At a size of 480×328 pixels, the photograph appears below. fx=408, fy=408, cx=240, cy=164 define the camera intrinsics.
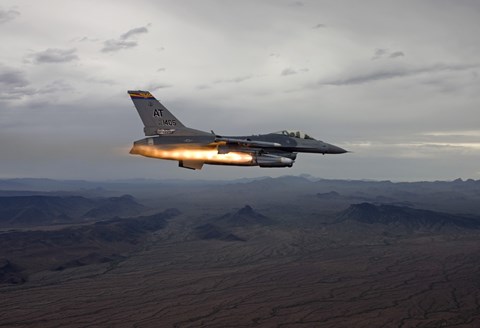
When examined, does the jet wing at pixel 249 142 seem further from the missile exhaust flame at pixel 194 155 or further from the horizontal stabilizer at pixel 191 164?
the horizontal stabilizer at pixel 191 164

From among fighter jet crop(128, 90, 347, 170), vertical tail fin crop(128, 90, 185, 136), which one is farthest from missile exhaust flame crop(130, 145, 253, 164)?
vertical tail fin crop(128, 90, 185, 136)

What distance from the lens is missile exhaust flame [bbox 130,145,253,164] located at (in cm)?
3516

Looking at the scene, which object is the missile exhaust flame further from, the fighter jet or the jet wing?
the jet wing

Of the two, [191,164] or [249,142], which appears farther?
A: [249,142]

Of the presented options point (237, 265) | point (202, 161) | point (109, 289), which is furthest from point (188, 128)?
point (237, 265)

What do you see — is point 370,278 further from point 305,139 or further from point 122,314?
point 305,139

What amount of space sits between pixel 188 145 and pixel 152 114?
4.81m

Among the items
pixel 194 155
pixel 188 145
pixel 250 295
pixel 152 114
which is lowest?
pixel 250 295

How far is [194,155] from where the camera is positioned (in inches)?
1443

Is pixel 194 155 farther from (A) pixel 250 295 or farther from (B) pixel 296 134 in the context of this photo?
(A) pixel 250 295

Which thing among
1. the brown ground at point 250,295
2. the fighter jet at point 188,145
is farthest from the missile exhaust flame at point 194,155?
the brown ground at point 250,295

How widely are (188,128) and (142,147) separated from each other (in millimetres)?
5155

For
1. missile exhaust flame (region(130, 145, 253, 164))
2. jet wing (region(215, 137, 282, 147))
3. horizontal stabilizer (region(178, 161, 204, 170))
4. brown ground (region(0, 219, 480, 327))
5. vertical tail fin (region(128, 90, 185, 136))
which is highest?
vertical tail fin (region(128, 90, 185, 136))

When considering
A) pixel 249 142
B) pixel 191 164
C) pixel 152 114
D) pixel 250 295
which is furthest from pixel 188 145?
pixel 250 295
